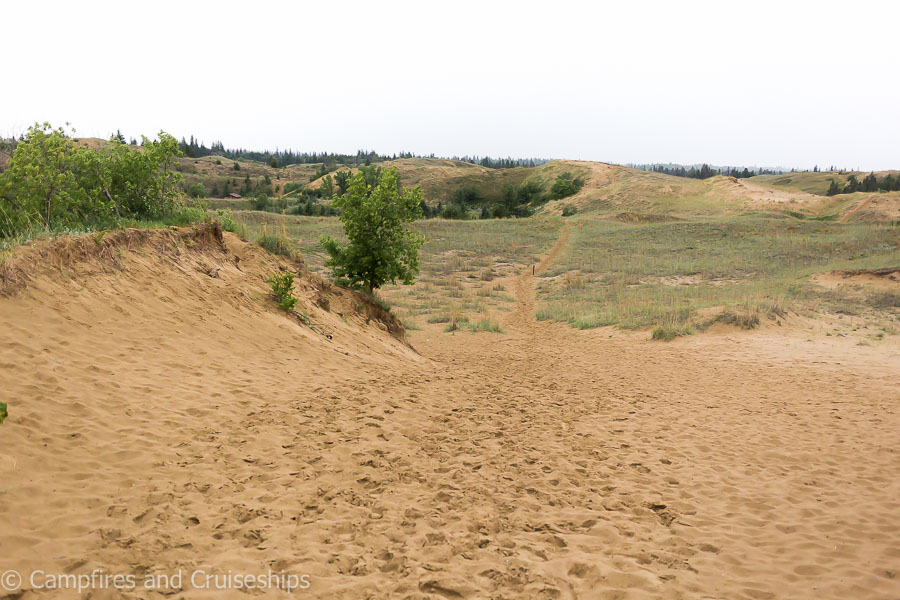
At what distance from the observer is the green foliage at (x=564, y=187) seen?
3155 inches

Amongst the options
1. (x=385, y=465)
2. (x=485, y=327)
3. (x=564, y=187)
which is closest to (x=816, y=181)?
(x=564, y=187)

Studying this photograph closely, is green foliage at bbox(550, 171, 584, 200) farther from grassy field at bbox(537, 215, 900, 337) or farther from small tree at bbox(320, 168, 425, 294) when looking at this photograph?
small tree at bbox(320, 168, 425, 294)

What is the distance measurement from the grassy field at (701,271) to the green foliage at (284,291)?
989cm

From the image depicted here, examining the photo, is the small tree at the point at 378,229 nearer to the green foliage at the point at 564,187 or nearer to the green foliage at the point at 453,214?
the green foliage at the point at 453,214

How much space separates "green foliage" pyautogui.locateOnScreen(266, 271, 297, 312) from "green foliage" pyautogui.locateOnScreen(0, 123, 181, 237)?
2.86 m

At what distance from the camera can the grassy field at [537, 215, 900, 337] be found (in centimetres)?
1664

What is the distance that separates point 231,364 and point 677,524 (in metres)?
5.86

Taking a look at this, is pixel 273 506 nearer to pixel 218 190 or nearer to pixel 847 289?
pixel 847 289

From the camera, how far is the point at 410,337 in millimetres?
14938

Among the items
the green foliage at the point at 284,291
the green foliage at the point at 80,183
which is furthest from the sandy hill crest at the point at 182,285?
the green foliage at the point at 80,183

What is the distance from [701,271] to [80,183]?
24774 millimetres

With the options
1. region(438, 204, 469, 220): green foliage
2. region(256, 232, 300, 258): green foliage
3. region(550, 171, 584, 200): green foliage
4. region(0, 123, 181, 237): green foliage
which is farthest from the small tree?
region(550, 171, 584, 200): green foliage

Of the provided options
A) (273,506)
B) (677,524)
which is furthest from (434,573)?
(677,524)

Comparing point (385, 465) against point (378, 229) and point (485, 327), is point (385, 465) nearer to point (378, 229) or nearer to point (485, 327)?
point (378, 229)
